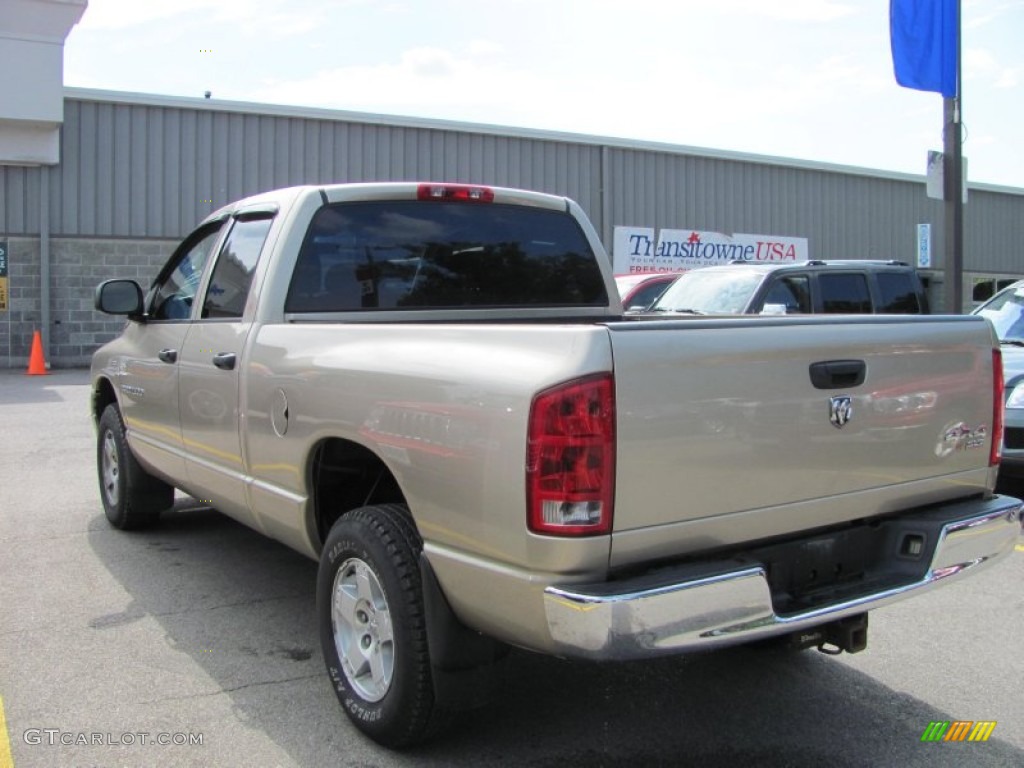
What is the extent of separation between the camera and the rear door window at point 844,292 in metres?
9.16

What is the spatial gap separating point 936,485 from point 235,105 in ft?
59.9

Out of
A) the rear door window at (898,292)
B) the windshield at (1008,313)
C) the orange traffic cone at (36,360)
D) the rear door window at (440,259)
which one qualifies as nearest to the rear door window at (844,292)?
the rear door window at (898,292)

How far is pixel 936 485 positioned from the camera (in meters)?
3.38

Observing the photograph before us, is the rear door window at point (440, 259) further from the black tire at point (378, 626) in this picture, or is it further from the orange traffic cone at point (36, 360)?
the orange traffic cone at point (36, 360)

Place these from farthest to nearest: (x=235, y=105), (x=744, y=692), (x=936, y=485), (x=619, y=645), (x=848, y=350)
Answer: (x=235, y=105) → (x=744, y=692) → (x=936, y=485) → (x=848, y=350) → (x=619, y=645)

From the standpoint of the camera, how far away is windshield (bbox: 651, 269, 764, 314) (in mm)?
8820

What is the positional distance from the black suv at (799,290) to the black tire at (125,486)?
15.6ft

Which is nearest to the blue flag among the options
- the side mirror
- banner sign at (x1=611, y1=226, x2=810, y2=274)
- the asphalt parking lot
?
the asphalt parking lot

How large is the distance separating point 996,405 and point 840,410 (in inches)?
37.9

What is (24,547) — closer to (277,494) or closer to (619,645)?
(277,494)

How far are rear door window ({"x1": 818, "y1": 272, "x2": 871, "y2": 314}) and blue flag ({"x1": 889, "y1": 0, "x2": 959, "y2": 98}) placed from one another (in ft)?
10.7

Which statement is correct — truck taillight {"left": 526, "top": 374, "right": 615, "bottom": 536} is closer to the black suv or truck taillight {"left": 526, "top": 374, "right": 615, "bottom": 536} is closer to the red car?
the black suv

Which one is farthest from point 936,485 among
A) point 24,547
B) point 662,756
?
point 24,547
